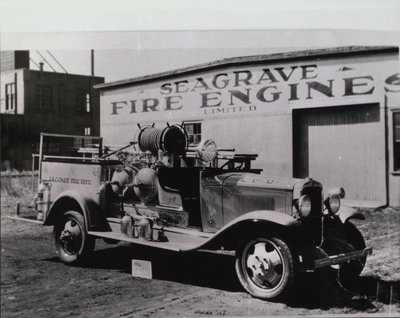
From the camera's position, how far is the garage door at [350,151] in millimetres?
6070

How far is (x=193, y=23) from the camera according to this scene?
3736mm

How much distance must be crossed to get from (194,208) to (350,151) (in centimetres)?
273

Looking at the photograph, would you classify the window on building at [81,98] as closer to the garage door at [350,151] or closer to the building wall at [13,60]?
the building wall at [13,60]

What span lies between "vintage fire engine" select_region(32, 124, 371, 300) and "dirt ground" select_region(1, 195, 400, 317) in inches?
9.0

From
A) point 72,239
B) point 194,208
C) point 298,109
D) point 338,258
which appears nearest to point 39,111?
point 72,239

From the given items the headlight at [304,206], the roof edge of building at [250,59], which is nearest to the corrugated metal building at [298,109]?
the roof edge of building at [250,59]

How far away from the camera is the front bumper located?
3.66 meters

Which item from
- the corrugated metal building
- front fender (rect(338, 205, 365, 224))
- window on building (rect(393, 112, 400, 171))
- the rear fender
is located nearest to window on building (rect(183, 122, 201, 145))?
the corrugated metal building

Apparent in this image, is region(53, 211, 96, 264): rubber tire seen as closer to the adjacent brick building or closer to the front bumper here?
the adjacent brick building

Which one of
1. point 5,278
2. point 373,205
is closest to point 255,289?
point 5,278

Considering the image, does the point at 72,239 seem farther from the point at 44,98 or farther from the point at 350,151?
the point at 350,151

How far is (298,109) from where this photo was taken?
6.52 m

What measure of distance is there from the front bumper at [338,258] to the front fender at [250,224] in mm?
348

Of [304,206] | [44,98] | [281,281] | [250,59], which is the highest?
[250,59]
